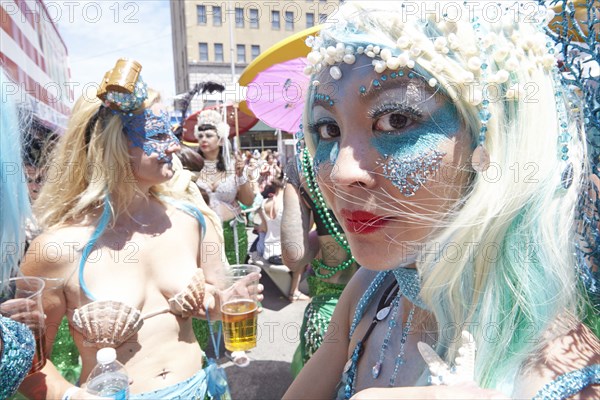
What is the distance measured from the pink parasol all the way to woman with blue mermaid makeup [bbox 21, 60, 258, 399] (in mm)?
822

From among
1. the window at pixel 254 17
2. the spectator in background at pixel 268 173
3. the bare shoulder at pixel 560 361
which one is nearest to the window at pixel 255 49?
the window at pixel 254 17

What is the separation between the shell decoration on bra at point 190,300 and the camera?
6.04ft

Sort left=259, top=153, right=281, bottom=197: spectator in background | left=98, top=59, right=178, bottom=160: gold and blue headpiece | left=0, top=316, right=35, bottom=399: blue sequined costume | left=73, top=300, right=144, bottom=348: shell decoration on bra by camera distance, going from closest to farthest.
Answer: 1. left=0, top=316, right=35, bottom=399: blue sequined costume
2. left=73, top=300, right=144, bottom=348: shell decoration on bra
3. left=98, top=59, right=178, bottom=160: gold and blue headpiece
4. left=259, top=153, right=281, bottom=197: spectator in background

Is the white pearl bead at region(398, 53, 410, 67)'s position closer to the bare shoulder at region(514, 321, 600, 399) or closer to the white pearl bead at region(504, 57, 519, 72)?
the white pearl bead at region(504, 57, 519, 72)

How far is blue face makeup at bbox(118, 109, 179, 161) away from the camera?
1967 millimetres

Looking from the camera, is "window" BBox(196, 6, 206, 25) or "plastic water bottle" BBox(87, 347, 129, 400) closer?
"plastic water bottle" BBox(87, 347, 129, 400)

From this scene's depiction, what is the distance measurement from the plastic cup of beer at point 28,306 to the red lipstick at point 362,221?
1.07 metres

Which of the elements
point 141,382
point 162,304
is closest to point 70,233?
point 162,304

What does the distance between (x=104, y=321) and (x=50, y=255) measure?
0.37m

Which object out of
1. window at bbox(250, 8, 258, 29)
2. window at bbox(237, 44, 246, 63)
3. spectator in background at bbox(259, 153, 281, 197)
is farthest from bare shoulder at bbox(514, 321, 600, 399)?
window at bbox(237, 44, 246, 63)

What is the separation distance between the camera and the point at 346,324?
1256 mm

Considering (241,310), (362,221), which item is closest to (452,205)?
(362,221)

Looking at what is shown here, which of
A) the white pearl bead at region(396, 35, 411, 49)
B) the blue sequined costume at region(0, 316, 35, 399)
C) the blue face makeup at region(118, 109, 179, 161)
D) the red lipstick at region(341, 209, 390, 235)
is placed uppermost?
the white pearl bead at region(396, 35, 411, 49)

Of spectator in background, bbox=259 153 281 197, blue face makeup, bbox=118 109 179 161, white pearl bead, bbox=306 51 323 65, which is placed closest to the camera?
white pearl bead, bbox=306 51 323 65
